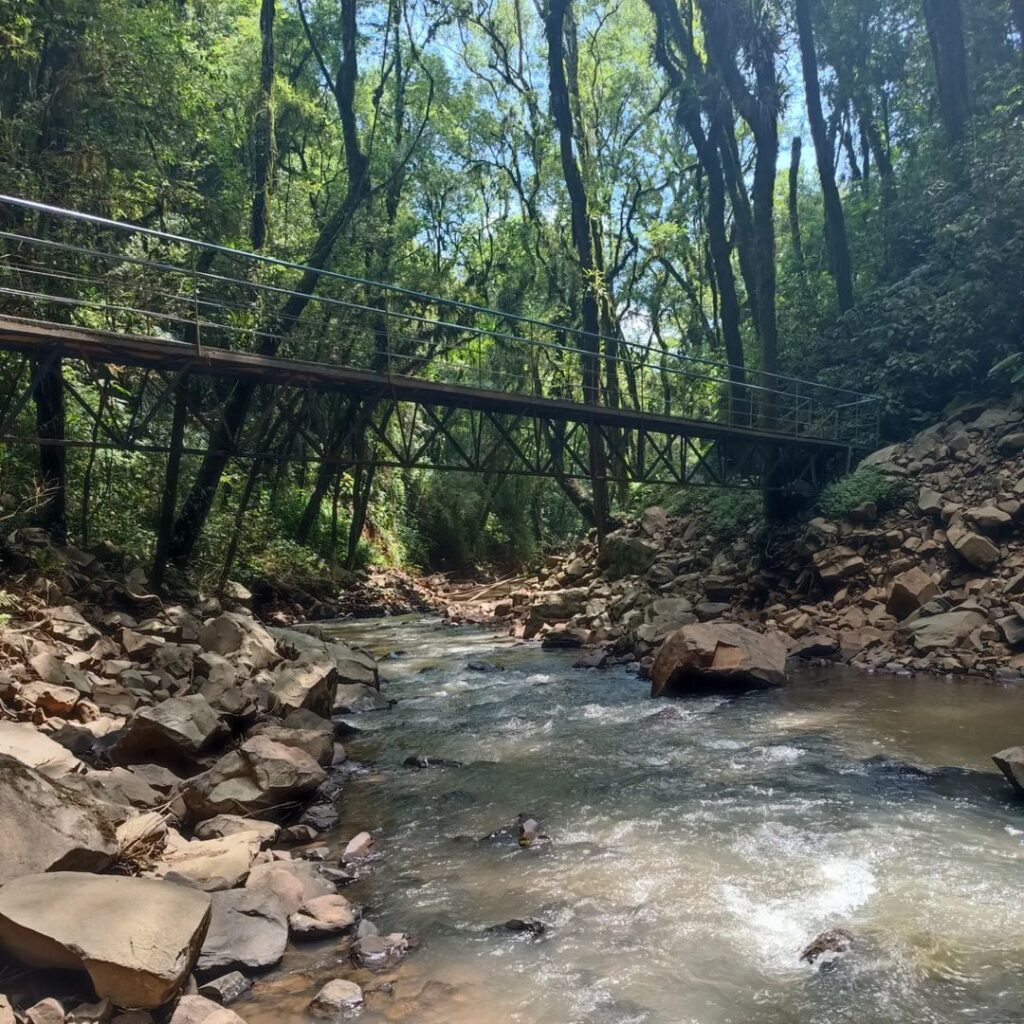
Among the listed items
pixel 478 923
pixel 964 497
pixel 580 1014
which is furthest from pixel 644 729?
pixel 964 497

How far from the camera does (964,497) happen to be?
1438 cm

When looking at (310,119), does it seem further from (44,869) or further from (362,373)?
(44,869)

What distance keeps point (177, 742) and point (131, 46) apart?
13.4m

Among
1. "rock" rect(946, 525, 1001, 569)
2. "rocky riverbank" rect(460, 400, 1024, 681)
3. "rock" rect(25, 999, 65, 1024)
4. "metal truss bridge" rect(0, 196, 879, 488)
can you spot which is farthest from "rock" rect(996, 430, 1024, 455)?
"rock" rect(25, 999, 65, 1024)

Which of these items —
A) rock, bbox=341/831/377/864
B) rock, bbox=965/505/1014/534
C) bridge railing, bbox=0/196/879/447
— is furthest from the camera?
rock, bbox=965/505/1014/534

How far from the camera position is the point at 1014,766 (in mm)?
6086

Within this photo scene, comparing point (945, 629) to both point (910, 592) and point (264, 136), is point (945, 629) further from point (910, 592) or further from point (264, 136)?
point (264, 136)

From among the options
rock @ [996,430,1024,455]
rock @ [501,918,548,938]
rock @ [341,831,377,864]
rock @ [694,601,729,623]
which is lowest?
rock @ [501,918,548,938]

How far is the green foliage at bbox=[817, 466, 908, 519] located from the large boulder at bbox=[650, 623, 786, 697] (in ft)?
20.7

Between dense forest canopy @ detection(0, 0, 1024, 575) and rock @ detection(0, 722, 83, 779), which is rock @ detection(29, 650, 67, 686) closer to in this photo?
rock @ detection(0, 722, 83, 779)

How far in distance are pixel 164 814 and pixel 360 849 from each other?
1449mm

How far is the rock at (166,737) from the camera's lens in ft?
21.4

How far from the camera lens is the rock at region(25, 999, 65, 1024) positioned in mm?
3148

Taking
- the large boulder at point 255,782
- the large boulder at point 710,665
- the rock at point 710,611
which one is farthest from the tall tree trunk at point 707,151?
the large boulder at point 255,782
